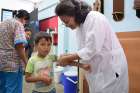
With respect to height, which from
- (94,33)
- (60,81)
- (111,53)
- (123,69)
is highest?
(94,33)

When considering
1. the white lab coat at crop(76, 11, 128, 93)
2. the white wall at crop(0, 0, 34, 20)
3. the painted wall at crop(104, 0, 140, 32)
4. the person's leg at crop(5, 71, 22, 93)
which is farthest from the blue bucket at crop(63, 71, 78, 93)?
the white wall at crop(0, 0, 34, 20)

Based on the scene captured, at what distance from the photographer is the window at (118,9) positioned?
3.05m

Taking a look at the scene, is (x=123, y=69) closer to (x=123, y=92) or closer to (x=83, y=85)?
(x=123, y=92)

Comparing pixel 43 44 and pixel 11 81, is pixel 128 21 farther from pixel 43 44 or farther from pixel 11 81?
pixel 11 81

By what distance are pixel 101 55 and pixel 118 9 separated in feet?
5.22

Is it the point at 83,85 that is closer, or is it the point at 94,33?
the point at 94,33

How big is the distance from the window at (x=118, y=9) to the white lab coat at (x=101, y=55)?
146cm

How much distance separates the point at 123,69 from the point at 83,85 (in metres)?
1.51

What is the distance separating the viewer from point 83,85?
3.14 meters

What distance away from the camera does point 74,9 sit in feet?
5.33

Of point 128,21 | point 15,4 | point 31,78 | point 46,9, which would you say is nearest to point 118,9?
point 128,21

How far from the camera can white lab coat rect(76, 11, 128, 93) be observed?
1552 millimetres

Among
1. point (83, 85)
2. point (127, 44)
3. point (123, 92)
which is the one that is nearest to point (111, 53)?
point (123, 92)

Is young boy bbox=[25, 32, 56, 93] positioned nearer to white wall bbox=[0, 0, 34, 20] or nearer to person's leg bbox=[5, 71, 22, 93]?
person's leg bbox=[5, 71, 22, 93]
